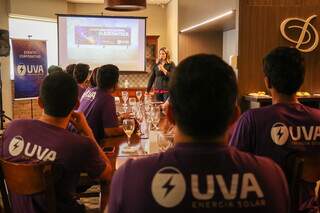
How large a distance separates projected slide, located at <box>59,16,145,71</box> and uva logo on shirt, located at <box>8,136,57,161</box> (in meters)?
7.35

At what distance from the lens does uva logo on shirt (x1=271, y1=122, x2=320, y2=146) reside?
192cm

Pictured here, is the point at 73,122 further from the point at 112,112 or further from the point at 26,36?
the point at 26,36

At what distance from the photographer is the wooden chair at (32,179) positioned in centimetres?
177

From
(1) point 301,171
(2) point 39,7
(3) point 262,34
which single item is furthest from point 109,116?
(2) point 39,7

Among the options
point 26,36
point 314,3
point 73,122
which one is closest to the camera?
point 73,122

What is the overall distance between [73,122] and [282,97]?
1.14 meters

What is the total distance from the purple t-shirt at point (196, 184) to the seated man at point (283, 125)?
852mm

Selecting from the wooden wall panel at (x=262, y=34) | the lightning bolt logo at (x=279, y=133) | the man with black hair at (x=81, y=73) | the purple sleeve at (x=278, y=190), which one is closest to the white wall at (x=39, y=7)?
the man with black hair at (x=81, y=73)

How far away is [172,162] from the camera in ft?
3.47

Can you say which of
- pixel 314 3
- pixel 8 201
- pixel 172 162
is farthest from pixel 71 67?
pixel 172 162

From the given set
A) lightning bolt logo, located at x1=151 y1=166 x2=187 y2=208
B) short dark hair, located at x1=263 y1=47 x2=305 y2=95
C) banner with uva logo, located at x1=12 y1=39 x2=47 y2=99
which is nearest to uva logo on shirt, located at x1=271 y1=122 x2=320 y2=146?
short dark hair, located at x1=263 y1=47 x2=305 y2=95

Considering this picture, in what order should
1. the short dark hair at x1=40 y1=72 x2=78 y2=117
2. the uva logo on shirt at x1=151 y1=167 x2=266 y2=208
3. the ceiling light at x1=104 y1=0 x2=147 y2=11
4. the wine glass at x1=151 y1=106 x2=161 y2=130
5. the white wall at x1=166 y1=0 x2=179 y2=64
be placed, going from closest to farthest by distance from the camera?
the uva logo on shirt at x1=151 y1=167 x2=266 y2=208, the short dark hair at x1=40 y1=72 x2=78 y2=117, the wine glass at x1=151 y1=106 x2=161 y2=130, the ceiling light at x1=104 y1=0 x2=147 y2=11, the white wall at x1=166 y1=0 x2=179 y2=64

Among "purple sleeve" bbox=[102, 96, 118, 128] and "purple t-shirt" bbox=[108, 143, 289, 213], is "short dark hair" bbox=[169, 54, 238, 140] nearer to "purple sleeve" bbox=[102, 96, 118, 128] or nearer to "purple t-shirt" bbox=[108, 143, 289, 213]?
"purple t-shirt" bbox=[108, 143, 289, 213]

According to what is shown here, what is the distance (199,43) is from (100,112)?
5.58m
